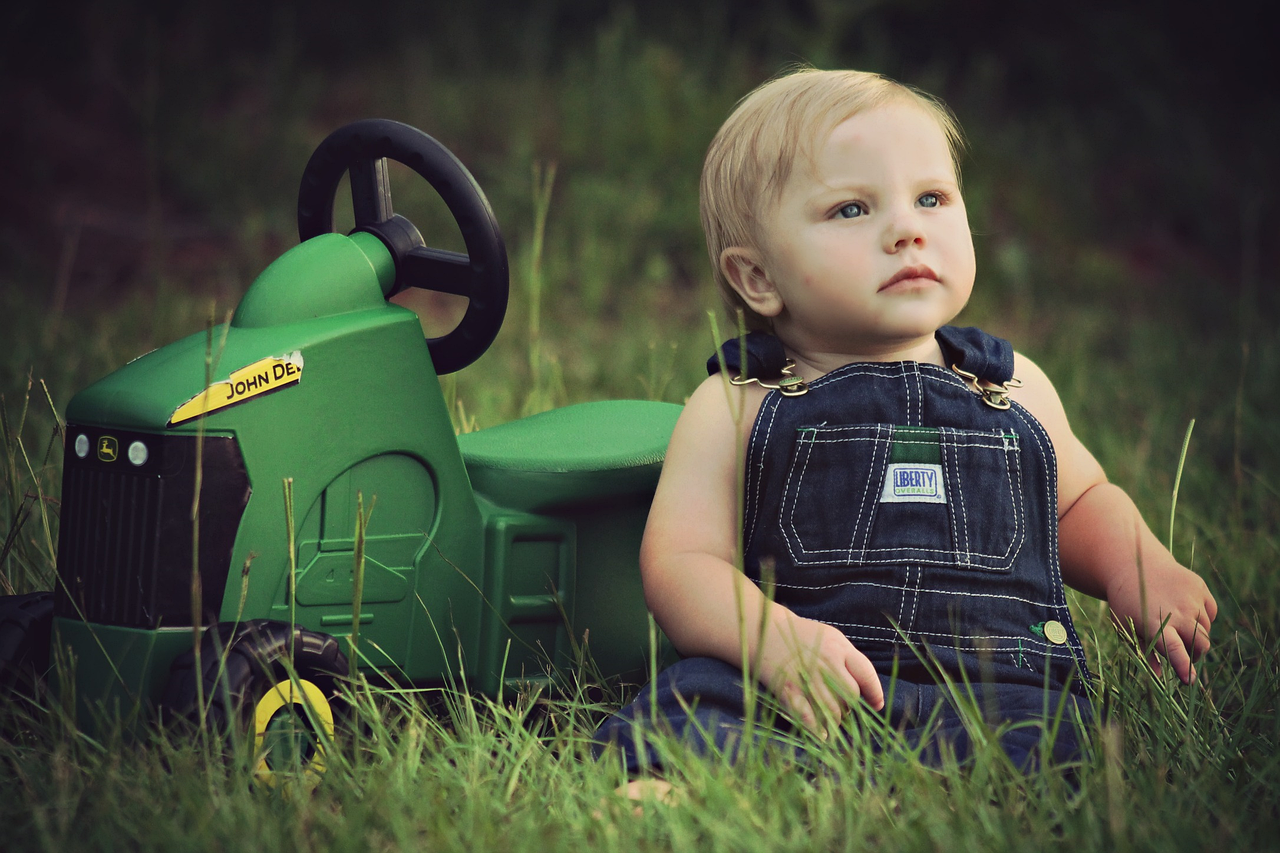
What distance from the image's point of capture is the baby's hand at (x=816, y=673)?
4.11 ft

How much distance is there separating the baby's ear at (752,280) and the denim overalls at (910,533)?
48 millimetres

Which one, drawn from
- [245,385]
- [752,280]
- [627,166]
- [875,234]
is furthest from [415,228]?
[627,166]

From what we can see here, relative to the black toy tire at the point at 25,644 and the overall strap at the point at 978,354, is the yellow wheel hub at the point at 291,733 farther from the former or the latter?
the overall strap at the point at 978,354

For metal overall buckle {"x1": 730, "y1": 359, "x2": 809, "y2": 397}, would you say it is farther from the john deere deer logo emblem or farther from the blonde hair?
the john deere deer logo emblem

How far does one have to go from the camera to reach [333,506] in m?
1.40

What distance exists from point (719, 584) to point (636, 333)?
2.39 metres

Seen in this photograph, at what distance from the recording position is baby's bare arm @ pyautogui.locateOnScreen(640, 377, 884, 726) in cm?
126

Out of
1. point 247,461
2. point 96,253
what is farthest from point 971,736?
point 96,253

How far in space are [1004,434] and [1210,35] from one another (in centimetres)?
547

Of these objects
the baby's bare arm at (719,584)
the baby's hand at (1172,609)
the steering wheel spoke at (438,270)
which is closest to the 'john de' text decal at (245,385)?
the steering wheel spoke at (438,270)

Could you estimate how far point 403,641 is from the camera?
146cm

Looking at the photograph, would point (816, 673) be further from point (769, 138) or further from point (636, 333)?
point (636, 333)

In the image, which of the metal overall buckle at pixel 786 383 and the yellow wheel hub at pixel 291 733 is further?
the metal overall buckle at pixel 786 383

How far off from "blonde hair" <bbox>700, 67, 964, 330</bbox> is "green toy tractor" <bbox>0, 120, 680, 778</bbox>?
0.29 metres
